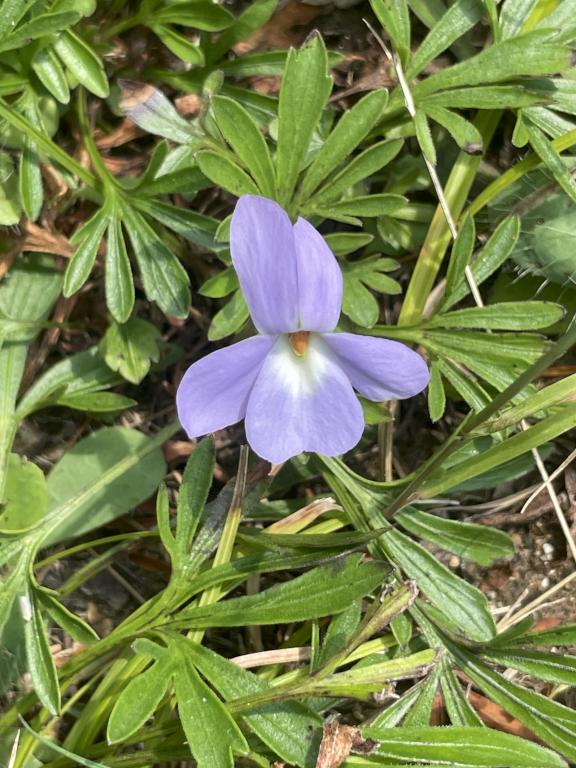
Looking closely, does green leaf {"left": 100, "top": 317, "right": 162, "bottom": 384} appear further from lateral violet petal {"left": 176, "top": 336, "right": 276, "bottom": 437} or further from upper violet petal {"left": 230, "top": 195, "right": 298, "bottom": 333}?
upper violet petal {"left": 230, "top": 195, "right": 298, "bottom": 333}

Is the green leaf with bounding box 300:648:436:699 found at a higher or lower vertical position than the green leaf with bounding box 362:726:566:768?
higher

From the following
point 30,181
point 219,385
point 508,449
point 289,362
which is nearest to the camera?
point 219,385

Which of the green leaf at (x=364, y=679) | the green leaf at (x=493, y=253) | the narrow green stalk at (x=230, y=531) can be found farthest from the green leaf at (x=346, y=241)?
the green leaf at (x=364, y=679)

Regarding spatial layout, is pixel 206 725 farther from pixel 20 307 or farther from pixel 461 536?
pixel 20 307

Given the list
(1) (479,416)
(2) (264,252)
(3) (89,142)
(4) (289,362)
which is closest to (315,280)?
(2) (264,252)

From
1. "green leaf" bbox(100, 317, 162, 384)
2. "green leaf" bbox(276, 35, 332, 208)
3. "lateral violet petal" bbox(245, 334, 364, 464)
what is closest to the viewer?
"lateral violet petal" bbox(245, 334, 364, 464)

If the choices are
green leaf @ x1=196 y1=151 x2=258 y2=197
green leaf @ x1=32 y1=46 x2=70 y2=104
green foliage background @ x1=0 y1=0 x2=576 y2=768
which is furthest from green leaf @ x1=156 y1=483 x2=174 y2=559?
green leaf @ x1=32 y1=46 x2=70 y2=104

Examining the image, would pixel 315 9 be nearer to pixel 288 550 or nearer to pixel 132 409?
pixel 132 409
